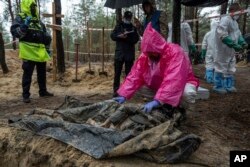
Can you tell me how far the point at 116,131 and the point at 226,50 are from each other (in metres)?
4.36

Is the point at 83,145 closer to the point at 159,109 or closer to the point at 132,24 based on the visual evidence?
the point at 159,109

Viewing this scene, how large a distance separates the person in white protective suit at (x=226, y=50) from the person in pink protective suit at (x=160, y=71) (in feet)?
8.75

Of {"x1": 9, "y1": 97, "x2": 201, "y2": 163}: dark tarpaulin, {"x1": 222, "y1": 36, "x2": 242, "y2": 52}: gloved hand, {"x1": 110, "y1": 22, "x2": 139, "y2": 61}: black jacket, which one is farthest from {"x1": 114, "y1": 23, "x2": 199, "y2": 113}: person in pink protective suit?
{"x1": 222, "y1": 36, "x2": 242, "y2": 52}: gloved hand

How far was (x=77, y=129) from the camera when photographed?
11.0 ft

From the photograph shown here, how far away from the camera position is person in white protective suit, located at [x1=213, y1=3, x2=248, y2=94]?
680 centimetres

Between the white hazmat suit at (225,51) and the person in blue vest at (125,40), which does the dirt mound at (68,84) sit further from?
the white hazmat suit at (225,51)

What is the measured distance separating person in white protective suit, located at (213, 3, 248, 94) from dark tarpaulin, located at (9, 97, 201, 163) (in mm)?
3255

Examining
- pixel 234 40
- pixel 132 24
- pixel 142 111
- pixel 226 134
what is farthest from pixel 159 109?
pixel 234 40

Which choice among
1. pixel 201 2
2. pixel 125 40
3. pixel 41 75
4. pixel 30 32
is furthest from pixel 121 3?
pixel 41 75

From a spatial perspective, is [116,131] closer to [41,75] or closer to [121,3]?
[41,75]

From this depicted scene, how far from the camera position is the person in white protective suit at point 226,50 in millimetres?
6797

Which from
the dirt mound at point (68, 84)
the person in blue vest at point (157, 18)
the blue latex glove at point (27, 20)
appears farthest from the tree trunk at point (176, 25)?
the blue latex glove at point (27, 20)

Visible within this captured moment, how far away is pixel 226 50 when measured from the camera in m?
7.07

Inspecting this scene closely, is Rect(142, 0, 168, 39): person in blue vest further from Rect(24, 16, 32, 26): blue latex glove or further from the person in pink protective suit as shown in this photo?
Rect(24, 16, 32, 26): blue latex glove
